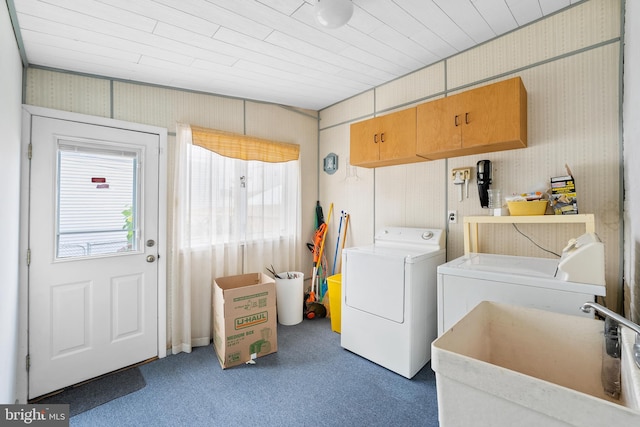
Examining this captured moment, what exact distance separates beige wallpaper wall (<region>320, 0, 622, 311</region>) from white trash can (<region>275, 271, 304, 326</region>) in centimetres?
137

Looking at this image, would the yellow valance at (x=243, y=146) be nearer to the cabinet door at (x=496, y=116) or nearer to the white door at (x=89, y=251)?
the white door at (x=89, y=251)

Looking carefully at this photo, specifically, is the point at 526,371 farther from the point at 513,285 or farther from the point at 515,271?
the point at 515,271

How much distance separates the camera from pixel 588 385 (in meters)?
1.09

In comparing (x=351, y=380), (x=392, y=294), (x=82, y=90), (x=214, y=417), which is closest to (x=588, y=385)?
(x=392, y=294)

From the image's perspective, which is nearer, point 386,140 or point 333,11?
point 333,11

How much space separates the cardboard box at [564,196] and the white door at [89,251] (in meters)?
3.13

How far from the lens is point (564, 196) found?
73.1 inches

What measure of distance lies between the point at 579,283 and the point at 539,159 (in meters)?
1.03

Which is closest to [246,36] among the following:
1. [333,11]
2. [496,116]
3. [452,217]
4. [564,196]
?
[333,11]

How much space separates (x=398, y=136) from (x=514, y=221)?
115 cm

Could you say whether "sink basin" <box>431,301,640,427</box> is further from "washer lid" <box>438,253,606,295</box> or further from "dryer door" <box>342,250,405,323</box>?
"dryer door" <box>342,250,405,323</box>

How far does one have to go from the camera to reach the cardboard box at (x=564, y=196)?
72.0 inches

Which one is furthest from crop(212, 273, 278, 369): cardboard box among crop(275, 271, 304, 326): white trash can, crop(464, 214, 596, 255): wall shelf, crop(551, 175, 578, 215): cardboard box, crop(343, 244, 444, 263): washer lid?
crop(551, 175, 578, 215): cardboard box

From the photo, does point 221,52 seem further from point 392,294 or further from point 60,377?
point 60,377
